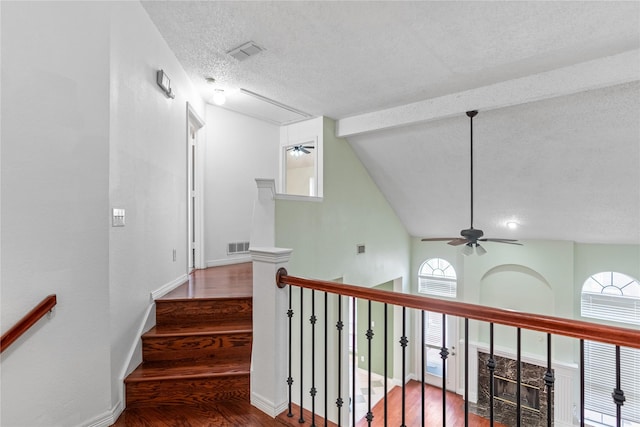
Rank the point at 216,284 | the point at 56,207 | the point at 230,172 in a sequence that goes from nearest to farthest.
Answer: the point at 56,207 → the point at 216,284 → the point at 230,172

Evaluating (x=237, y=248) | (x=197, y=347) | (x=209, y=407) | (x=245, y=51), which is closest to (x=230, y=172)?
(x=237, y=248)

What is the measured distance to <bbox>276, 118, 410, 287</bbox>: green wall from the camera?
421 cm

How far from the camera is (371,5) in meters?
2.35

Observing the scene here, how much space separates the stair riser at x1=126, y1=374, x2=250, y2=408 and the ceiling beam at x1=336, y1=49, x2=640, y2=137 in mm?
3696

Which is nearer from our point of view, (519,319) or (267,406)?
(519,319)

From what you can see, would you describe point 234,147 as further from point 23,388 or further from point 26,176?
point 23,388

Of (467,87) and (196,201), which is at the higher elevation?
(467,87)

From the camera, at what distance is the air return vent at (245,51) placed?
291 centimetres

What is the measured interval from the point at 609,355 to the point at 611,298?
0.96m

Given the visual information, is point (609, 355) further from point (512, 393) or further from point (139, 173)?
point (139, 173)

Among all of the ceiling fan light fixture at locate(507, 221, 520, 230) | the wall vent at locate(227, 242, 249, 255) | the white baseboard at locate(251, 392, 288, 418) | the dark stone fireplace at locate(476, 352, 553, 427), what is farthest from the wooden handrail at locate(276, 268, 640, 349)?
the dark stone fireplace at locate(476, 352, 553, 427)

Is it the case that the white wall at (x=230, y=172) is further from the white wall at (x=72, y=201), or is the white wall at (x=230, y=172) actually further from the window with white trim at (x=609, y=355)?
the window with white trim at (x=609, y=355)

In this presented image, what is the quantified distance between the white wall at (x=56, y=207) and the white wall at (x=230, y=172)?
2545mm

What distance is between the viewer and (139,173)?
257 cm
